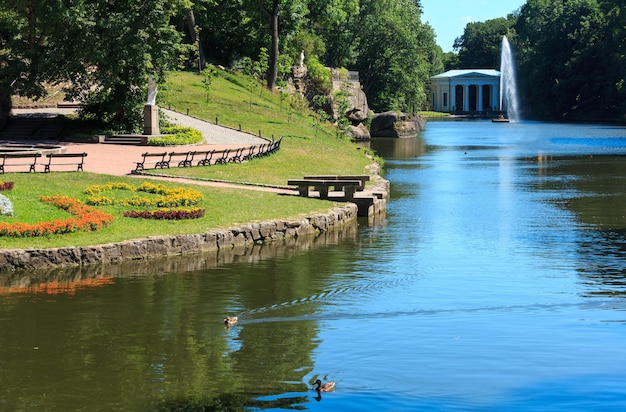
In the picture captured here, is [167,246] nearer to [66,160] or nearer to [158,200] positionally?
[158,200]

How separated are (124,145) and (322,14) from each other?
105 ft

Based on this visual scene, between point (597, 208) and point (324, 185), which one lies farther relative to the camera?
point (597, 208)

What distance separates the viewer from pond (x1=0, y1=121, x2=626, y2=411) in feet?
48.1

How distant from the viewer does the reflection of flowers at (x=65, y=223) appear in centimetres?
2484

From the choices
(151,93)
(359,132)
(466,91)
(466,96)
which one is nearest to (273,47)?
(359,132)

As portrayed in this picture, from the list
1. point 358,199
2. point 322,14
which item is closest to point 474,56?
point 322,14

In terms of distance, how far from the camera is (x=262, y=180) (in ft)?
125

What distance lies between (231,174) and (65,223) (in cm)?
1350

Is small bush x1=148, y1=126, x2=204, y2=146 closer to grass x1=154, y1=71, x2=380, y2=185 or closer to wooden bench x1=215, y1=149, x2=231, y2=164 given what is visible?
grass x1=154, y1=71, x2=380, y2=185

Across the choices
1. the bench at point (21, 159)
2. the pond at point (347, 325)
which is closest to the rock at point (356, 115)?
the bench at point (21, 159)

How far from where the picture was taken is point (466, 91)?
179 metres

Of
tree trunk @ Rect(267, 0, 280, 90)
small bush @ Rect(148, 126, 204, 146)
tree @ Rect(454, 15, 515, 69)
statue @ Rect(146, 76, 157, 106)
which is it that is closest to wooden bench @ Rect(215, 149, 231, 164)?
small bush @ Rect(148, 126, 204, 146)

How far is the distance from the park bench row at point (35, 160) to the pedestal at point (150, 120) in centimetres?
932

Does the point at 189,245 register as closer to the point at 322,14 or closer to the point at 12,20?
the point at 12,20
